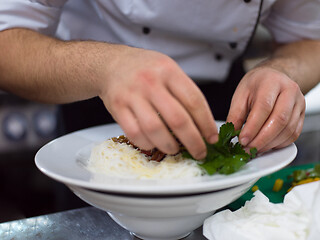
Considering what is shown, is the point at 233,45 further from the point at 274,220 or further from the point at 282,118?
the point at 274,220

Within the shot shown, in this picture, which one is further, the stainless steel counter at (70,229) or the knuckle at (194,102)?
the stainless steel counter at (70,229)

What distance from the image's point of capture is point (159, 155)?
1.02 m

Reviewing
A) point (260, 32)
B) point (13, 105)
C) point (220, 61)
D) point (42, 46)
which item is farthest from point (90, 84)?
point (260, 32)

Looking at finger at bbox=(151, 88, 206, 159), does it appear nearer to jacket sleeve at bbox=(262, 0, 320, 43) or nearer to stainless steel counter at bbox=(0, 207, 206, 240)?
stainless steel counter at bbox=(0, 207, 206, 240)

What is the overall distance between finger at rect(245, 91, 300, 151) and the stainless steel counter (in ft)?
1.00

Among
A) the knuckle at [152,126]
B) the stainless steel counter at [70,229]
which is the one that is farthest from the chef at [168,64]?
the stainless steel counter at [70,229]

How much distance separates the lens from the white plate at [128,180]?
74 centimetres

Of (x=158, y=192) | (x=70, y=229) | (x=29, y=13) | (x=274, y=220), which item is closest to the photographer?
(x=158, y=192)

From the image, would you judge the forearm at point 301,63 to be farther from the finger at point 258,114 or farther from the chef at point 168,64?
the finger at point 258,114

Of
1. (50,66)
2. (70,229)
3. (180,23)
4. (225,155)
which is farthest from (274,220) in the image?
(180,23)

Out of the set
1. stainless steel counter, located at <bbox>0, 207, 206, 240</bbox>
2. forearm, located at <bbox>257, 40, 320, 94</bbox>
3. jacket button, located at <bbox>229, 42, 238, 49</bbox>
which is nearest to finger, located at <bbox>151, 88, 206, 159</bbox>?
stainless steel counter, located at <bbox>0, 207, 206, 240</bbox>

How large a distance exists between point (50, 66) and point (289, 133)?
0.80m

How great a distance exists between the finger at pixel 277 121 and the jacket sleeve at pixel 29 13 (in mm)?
937

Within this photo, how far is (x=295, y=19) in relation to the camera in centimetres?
183
